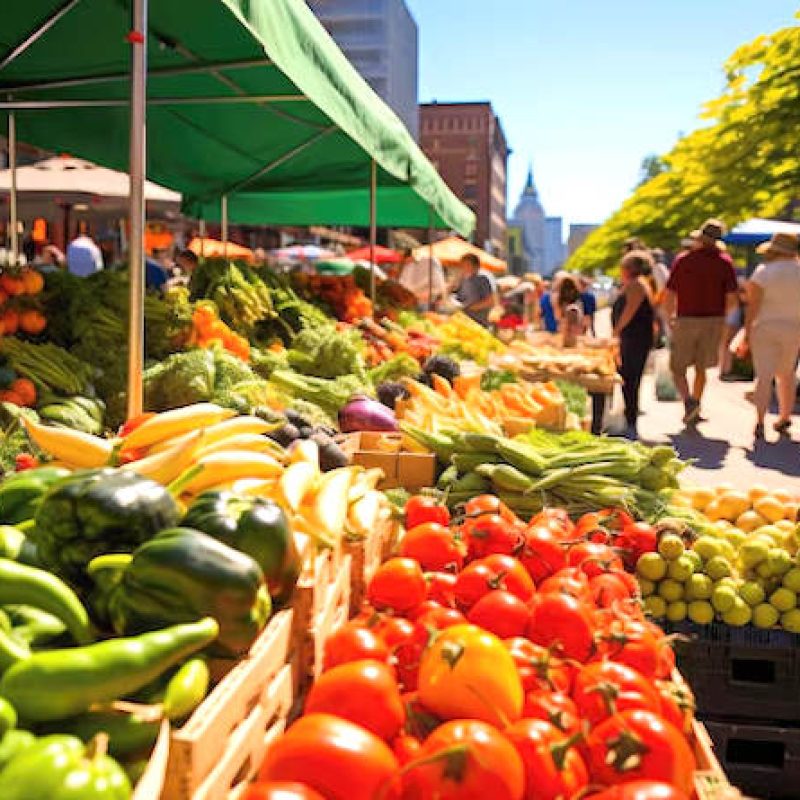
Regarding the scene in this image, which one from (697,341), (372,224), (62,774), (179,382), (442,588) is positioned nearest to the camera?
(62,774)

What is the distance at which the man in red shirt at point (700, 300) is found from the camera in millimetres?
10414

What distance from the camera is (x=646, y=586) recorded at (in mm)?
3523

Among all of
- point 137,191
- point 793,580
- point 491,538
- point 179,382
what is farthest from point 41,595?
point 179,382

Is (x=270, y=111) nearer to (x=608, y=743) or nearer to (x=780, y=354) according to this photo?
(x=780, y=354)

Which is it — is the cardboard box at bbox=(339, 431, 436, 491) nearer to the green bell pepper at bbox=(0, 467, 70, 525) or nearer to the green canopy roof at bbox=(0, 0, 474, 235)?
the green canopy roof at bbox=(0, 0, 474, 235)

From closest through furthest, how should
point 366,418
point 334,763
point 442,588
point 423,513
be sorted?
1. point 334,763
2. point 442,588
3. point 423,513
4. point 366,418

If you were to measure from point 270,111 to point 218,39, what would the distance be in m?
2.26

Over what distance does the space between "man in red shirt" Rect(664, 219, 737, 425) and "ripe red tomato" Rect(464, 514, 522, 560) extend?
830 centimetres

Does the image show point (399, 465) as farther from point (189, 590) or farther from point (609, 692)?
point (189, 590)

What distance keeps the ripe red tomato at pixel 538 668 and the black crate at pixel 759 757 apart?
160cm

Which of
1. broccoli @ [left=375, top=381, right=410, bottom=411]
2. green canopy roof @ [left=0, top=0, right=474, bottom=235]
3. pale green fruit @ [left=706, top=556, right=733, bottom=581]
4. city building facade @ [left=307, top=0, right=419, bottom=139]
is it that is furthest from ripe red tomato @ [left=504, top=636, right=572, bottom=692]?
city building facade @ [left=307, top=0, right=419, bottom=139]

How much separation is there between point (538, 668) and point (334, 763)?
1.90 feet

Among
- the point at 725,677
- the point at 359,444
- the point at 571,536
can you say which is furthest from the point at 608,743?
the point at 359,444

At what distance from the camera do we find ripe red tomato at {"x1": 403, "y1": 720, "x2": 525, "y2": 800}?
4.99 ft
